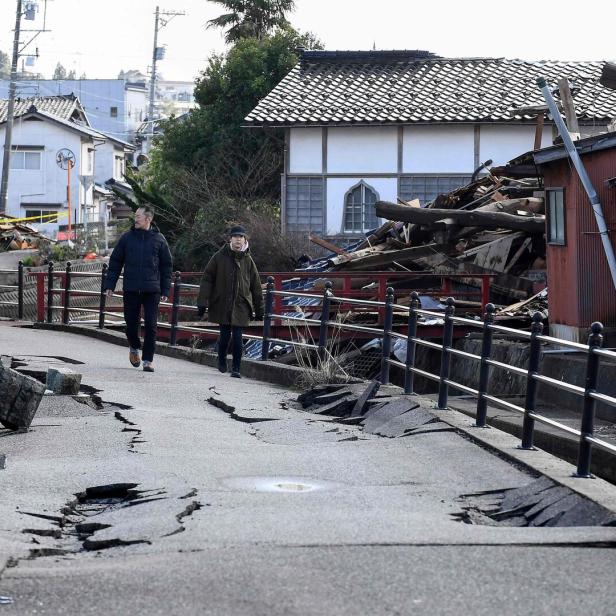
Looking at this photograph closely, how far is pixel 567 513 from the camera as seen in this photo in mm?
6828

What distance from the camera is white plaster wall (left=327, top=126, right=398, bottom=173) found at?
33.3 m

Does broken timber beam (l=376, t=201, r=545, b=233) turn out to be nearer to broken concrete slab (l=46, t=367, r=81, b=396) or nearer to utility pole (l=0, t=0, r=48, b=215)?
broken concrete slab (l=46, t=367, r=81, b=396)

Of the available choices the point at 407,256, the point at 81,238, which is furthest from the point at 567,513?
the point at 81,238

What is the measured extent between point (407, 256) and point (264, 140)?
13.3 metres

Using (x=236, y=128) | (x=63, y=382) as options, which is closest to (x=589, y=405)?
(x=63, y=382)

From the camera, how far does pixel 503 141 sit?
33.2 m

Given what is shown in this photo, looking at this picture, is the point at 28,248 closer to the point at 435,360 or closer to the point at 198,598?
the point at 435,360

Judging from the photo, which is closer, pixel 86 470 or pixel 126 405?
pixel 86 470

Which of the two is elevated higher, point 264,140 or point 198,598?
point 264,140

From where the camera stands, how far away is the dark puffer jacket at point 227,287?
14.5m

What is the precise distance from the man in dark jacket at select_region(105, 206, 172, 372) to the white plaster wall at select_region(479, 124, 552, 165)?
19965 millimetres

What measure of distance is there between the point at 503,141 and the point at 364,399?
2263 cm

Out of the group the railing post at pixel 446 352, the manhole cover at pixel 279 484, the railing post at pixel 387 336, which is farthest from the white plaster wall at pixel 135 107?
the manhole cover at pixel 279 484

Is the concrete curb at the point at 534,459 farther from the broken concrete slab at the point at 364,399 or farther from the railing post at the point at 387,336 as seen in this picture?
the railing post at the point at 387,336
